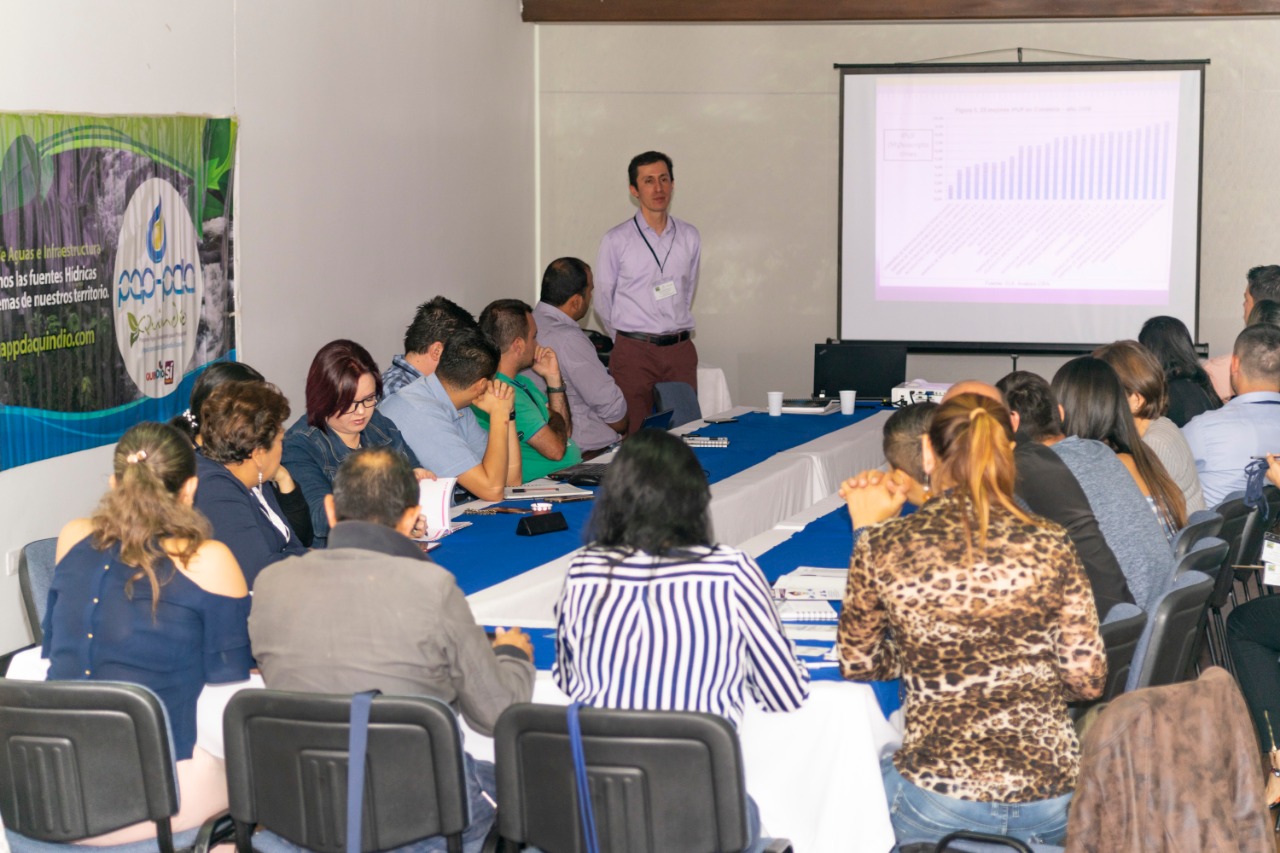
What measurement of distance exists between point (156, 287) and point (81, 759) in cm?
294

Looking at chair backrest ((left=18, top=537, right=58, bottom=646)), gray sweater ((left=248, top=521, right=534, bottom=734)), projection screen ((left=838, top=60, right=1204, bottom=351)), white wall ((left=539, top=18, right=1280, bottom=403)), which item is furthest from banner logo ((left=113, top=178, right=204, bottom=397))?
projection screen ((left=838, top=60, right=1204, bottom=351))

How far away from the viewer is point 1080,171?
7.71 meters

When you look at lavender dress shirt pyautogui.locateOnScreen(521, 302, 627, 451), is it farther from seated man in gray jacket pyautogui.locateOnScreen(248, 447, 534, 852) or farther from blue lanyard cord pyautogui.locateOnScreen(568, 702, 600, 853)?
blue lanyard cord pyautogui.locateOnScreen(568, 702, 600, 853)

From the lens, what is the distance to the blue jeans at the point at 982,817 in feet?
7.59

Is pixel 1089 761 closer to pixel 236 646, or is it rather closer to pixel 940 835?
pixel 940 835

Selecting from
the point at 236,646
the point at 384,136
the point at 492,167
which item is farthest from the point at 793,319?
the point at 236,646

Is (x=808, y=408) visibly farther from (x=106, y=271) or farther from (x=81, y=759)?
(x=81, y=759)

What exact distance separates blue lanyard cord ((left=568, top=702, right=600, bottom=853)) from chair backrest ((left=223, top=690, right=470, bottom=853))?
0.21 m

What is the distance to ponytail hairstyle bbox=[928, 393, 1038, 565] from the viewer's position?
228cm

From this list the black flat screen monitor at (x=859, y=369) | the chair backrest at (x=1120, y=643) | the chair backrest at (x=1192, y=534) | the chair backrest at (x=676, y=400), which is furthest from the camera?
the black flat screen monitor at (x=859, y=369)

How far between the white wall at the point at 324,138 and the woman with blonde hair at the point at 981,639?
3.01 meters

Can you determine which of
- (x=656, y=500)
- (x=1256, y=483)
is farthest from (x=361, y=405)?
(x=1256, y=483)

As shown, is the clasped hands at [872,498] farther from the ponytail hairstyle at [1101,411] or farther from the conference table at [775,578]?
the ponytail hairstyle at [1101,411]

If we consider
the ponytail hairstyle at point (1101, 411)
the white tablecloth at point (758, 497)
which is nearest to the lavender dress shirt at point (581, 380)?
the white tablecloth at point (758, 497)
